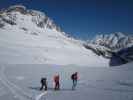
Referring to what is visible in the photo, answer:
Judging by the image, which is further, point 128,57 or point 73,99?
point 128,57

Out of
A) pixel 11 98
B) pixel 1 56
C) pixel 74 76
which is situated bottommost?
pixel 11 98

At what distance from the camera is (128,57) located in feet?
378

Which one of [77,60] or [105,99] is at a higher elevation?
[77,60]

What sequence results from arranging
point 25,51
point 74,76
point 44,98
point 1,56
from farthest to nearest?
point 25,51
point 1,56
point 74,76
point 44,98

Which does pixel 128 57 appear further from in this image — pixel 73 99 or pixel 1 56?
pixel 73 99

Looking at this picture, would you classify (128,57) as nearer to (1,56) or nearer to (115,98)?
(1,56)

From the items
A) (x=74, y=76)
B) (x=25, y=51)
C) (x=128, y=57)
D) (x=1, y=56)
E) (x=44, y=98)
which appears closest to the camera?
(x=44, y=98)

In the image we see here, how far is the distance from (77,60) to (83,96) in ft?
324

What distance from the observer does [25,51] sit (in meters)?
107

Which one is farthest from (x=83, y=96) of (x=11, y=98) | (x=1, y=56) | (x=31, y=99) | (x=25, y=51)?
(x=25, y=51)

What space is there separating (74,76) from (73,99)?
6.98 m

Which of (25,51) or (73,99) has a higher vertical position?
(25,51)

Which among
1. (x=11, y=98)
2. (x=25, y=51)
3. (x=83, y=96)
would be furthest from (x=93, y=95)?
(x=25, y=51)

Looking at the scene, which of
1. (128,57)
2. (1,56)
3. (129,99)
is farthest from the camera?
(128,57)
